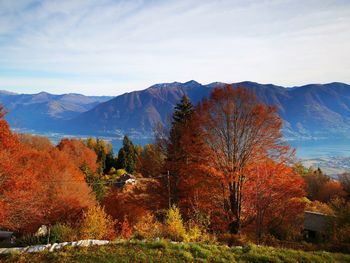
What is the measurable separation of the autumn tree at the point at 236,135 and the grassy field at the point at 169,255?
26.7ft

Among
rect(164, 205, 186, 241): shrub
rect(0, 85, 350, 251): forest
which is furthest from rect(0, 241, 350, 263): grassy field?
rect(0, 85, 350, 251): forest

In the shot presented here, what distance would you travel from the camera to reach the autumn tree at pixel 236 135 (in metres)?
20.8

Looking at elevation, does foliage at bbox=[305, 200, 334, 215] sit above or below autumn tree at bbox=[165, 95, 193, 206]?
below

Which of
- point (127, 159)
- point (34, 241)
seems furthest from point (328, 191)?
point (34, 241)

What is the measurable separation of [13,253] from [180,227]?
281 inches

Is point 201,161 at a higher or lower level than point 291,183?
higher

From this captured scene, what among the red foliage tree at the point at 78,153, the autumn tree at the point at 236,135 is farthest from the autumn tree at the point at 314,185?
the red foliage tree at the point at 78,153

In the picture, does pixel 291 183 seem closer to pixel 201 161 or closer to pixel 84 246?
pixel 201 161

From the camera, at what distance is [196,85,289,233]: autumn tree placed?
20.8 meters

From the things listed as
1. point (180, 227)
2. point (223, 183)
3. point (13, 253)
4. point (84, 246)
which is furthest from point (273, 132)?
point (13, 253)

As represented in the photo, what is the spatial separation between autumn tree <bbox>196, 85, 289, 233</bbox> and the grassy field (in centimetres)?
814

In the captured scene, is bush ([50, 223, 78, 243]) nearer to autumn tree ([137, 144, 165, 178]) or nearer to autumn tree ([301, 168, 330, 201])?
autumn tree ([137, 144, 165, 178])

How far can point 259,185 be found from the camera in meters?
20.0

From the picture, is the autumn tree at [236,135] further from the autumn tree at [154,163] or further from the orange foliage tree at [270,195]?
the autumn tree at [154,163]
